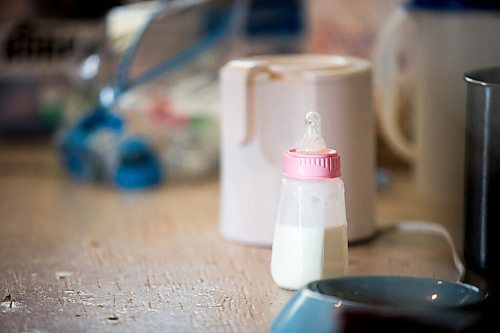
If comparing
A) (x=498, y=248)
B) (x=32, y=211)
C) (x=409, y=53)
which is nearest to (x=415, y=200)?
(x=409, y=53)

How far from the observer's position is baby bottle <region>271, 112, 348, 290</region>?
2.35 feet

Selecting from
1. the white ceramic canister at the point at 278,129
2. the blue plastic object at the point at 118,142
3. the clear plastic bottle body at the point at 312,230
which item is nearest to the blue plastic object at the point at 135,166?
the blue plastic object at the point at 118,142

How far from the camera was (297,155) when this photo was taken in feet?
2.35

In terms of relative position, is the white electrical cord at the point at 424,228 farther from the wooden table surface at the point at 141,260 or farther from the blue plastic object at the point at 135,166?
the blue plastic object at the point at 135,166

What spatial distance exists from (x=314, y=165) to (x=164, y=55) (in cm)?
50

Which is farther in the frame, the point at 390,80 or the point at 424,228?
the point at 390,80

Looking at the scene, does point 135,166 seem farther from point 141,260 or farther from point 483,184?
point 483,184

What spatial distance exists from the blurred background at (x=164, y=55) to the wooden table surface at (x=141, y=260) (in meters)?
0.09

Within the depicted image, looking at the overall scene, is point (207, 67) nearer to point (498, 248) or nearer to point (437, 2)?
point (437, 2)

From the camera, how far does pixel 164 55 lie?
1.17 metres

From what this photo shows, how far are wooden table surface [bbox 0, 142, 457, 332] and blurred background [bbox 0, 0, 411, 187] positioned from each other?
0.30ft

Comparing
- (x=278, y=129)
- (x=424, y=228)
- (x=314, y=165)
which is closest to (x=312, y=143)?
(x=314, y=165)

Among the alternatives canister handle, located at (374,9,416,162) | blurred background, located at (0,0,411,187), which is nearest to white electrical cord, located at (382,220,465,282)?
canister handle, located at (374,9,416,162)

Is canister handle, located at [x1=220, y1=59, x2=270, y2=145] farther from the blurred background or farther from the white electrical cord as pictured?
the blurred background
